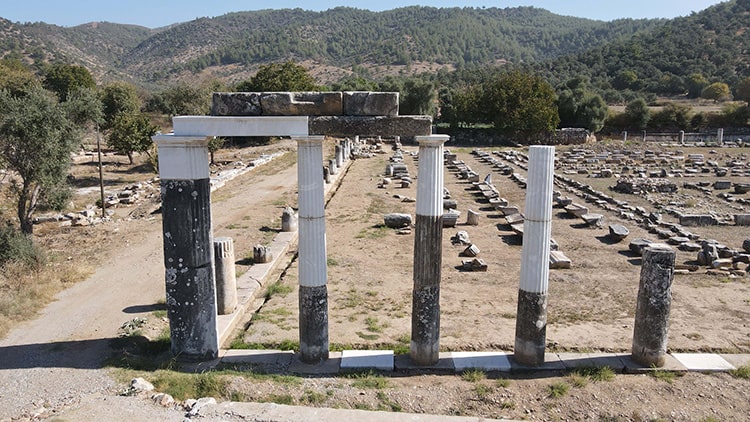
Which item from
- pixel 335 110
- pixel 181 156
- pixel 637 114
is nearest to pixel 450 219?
pixel 335 110

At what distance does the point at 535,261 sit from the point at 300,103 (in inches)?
182

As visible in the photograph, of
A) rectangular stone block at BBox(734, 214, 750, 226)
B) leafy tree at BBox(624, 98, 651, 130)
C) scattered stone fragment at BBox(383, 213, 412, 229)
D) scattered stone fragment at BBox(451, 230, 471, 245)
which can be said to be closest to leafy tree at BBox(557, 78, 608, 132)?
leafy tree at BBox(624, 98, 651, 130)

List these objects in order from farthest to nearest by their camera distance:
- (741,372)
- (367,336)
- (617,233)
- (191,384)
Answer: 1. (617,233)
2. (367,336)
3. (741,372)
4. (191,384)

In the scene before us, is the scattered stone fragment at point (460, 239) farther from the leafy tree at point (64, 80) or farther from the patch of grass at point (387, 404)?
the leafy tree at point (64, 80)

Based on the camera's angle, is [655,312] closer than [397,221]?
Yes

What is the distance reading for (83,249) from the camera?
675 inches

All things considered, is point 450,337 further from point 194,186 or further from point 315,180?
point 194,186

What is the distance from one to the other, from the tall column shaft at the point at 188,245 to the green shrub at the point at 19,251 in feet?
26.1

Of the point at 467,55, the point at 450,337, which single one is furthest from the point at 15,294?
the point at 467,55

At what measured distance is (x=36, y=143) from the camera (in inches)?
684

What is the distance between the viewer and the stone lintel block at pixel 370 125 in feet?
26.8

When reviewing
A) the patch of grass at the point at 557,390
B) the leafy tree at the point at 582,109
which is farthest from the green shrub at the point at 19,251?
the leafy tree at the point at 582,109

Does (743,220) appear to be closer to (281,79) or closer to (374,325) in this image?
(374,325)

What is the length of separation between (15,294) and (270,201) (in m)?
13.4
